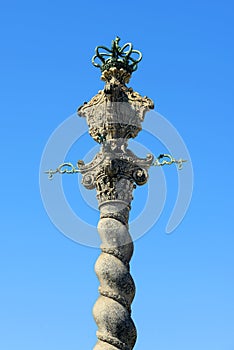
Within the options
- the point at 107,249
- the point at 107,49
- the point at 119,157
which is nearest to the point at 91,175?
the point at 119,157

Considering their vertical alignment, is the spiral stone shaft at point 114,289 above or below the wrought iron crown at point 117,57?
below

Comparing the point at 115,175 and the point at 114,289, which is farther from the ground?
the point at 115,175

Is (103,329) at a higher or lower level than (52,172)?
lower

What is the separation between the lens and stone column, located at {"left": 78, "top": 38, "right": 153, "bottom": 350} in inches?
653

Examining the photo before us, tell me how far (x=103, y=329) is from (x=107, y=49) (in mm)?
7511

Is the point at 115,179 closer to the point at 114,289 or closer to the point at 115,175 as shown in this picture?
the point at 115,175

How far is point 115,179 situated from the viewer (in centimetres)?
1838

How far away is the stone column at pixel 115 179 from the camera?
16578 millimetres

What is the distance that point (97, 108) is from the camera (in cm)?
1939

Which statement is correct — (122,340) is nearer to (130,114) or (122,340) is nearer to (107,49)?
(130,114)

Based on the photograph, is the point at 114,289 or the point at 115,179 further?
the point at 115,179

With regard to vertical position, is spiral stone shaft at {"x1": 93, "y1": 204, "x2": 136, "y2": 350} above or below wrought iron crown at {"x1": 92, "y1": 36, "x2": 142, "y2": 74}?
below

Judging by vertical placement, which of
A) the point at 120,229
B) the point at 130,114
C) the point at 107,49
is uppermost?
the point at 107,49

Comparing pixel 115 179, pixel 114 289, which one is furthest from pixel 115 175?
pixel 114 289
